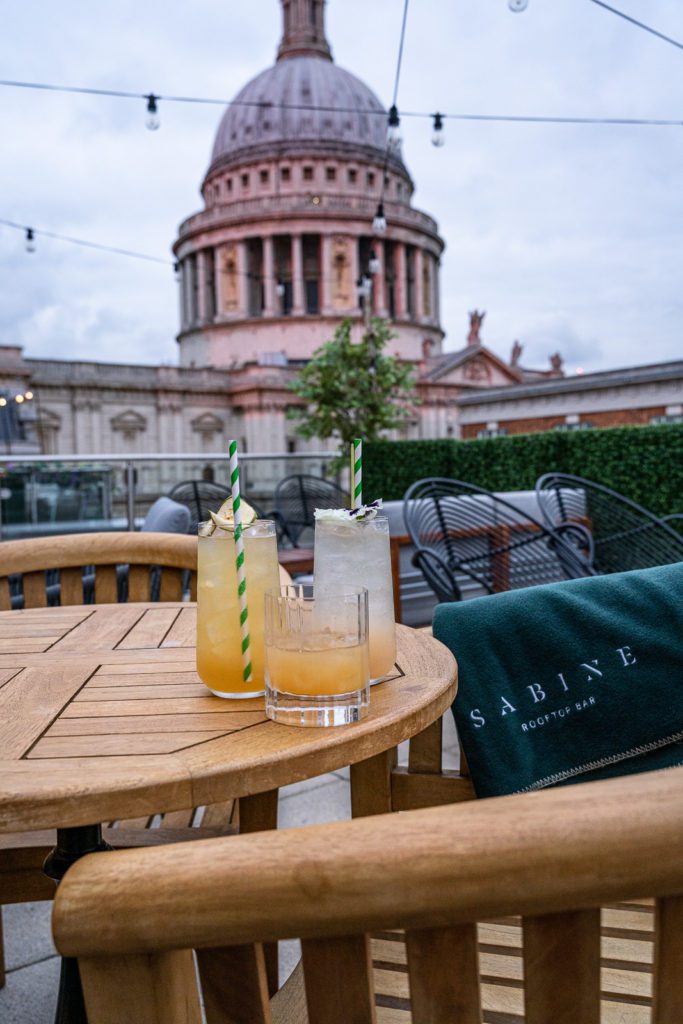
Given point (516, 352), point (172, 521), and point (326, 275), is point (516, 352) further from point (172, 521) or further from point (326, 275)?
point (172, 521)

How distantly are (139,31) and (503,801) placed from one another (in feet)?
142

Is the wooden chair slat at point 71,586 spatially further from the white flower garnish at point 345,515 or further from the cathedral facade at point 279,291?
the cathedral facade at point 279,291

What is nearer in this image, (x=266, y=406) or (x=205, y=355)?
(x=266, y=406)

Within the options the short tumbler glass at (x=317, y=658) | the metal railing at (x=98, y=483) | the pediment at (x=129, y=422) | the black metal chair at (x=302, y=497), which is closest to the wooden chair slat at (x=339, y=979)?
the short tumbler glass at (x=317, y=658)

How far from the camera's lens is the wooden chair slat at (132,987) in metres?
0.44

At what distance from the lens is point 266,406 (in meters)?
33.1

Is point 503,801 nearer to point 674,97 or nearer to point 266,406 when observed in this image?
point 674,97

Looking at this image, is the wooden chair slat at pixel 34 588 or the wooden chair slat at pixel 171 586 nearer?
the wooden chair slat at pixel 34 588

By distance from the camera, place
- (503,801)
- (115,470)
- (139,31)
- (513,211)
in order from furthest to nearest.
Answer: (513,211), (139,31), (115,470), (503,801)

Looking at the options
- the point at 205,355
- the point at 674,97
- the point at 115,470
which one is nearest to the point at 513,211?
the point at 205,355

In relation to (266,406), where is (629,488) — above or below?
below

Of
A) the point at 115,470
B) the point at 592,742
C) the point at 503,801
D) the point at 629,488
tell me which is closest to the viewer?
the point at 503,801

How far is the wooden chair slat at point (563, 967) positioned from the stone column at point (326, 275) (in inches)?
1666

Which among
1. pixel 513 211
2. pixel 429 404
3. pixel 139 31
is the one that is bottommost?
pixel 429 404
